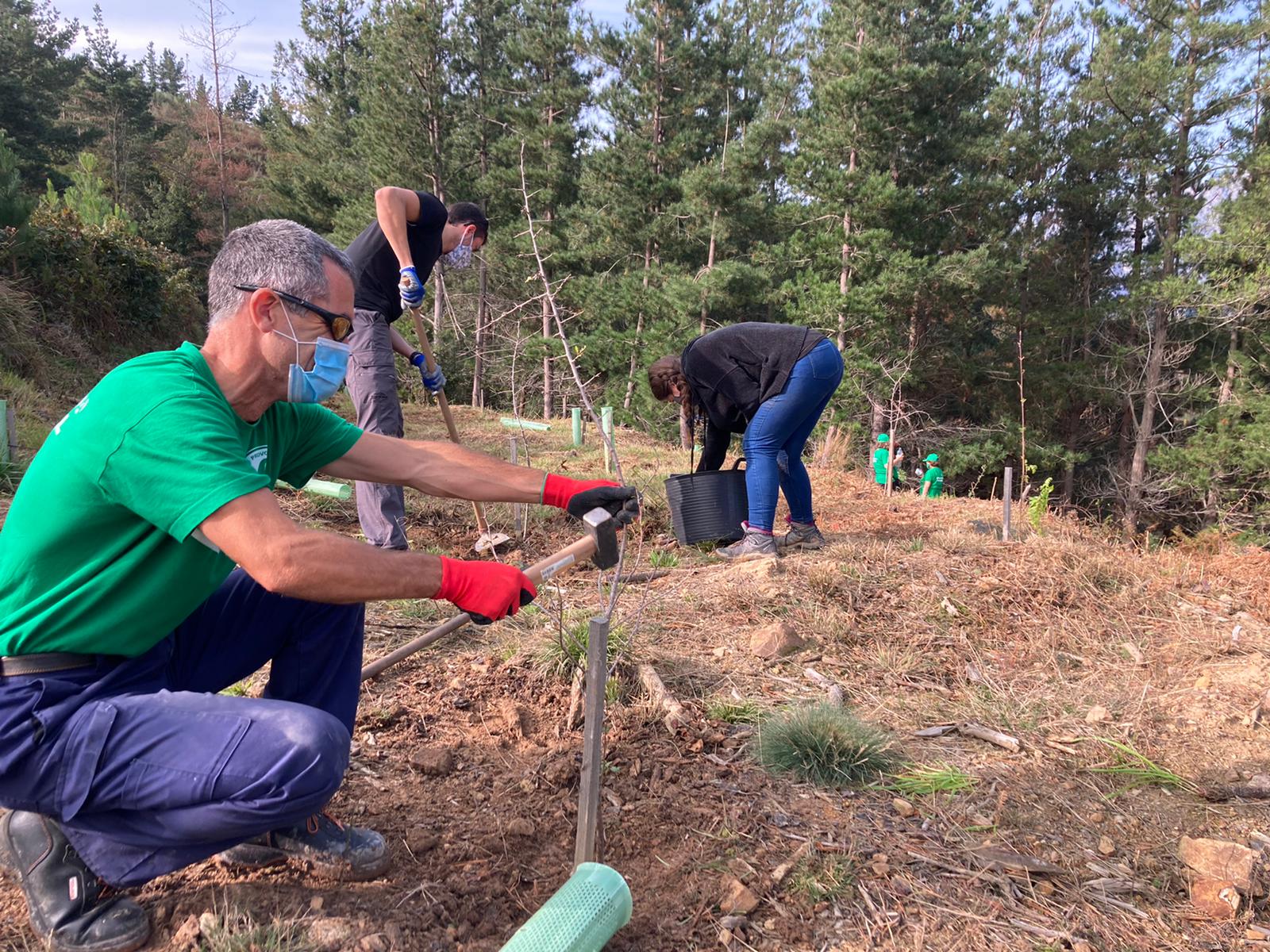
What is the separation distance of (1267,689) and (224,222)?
27936 mm

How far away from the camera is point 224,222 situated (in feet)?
81.8

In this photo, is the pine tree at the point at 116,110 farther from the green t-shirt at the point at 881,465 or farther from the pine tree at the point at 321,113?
the green t-shirt at the point at 881,465

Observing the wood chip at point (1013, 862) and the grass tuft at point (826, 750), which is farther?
the grass tuft at point (826, 750)

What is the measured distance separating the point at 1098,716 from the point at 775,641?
46.0 inches

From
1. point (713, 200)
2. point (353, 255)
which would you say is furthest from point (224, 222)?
point (353, 255)

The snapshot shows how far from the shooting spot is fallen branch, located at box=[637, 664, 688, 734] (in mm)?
2588

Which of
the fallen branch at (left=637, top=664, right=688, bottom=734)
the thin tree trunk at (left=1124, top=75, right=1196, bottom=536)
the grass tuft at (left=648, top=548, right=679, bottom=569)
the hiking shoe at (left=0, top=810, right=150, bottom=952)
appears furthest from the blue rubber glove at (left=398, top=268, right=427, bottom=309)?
the thin tree trunk at (left=1124, top=75, right=1196, bottom=536)

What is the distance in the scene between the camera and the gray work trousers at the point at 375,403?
3885 mm

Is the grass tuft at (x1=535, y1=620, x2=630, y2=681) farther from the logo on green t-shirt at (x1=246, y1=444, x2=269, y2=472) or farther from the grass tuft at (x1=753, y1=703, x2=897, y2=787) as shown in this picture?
the logo on green t-shirt at (x1=246, y1=444, x2=269, y2=472)

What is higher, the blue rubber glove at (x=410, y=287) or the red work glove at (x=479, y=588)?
the blue rubber glove at (x=410, y=287)

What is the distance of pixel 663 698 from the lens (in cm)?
266

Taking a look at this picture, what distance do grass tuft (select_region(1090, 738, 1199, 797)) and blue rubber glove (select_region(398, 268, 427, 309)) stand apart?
3334mm

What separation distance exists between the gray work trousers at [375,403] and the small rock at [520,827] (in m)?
2.01

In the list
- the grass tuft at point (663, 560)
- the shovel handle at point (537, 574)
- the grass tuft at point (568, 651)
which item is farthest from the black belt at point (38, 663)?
the grass tuft at point (663, 560)
